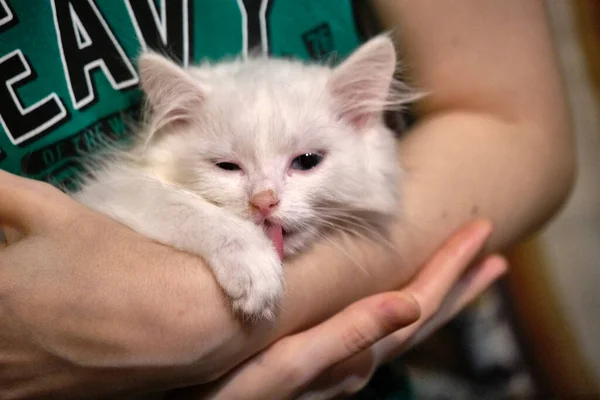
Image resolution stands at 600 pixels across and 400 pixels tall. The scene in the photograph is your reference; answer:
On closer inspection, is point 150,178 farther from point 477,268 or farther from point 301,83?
point 477,268

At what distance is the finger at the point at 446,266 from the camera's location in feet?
2.56

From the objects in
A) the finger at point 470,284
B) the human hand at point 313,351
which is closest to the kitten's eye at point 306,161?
the human hand at point 313,351

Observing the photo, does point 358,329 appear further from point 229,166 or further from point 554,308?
point 554,308

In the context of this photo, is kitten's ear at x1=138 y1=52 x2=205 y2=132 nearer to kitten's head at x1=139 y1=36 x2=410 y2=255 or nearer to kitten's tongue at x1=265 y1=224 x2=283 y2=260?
kitten's head at x1=139 y1=36 x2=410 y2=255

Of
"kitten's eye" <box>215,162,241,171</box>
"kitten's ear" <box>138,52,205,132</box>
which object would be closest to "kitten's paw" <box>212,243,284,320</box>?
"kitten's eye" <box>215,162,241,171</box>

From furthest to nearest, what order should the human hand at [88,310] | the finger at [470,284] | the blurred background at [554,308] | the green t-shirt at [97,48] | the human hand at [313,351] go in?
1. the blurred background at [554,308]
2. the finger at [470,284]
3. the green t-shirt at [97,48]
4. the human hand at [313,351]
5. the human hand at [88,310]

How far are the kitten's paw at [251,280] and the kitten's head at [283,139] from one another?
0.09 meters

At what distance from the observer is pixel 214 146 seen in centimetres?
77

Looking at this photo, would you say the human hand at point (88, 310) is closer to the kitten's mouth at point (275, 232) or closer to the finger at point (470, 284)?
the kitten's mouth at point (275, 232)

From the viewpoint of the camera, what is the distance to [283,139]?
0.75 metres

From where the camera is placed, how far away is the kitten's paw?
0.60 m

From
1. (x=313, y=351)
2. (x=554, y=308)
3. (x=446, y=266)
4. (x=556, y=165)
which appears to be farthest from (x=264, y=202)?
(x=554, y=308)

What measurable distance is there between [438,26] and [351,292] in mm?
493

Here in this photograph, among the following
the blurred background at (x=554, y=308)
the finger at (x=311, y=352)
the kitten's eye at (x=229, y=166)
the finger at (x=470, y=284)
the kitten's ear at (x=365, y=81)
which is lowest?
the blurred background at (x=554, y=308)
